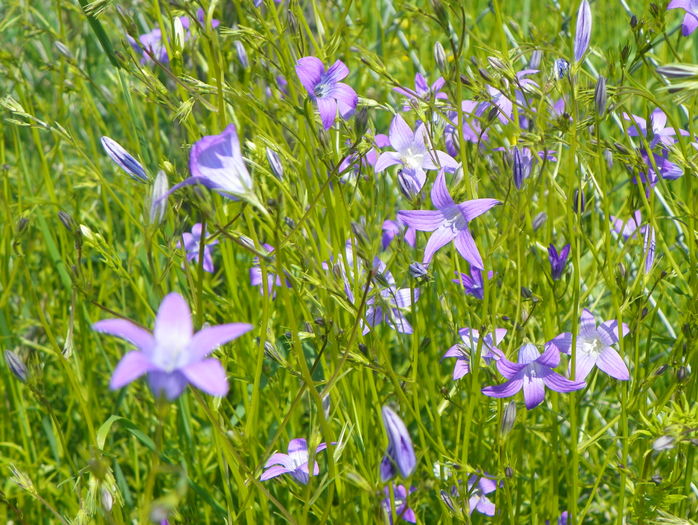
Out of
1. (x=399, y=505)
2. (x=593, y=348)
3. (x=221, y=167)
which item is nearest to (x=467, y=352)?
(x=593, y=348)

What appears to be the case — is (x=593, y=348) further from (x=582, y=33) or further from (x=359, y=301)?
(x=582, y=33)

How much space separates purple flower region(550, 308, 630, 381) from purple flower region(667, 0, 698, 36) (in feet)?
1.67

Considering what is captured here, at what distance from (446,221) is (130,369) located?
667mm

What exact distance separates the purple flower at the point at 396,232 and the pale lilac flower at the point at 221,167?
0.51 metres

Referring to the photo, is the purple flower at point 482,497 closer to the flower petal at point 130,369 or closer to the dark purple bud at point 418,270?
the dark purple bud at point 418,270

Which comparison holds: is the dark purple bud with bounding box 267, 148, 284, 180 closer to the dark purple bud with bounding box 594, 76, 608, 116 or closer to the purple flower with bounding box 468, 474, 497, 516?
the dark purple bud with bounding box 594, 76, 608, 116

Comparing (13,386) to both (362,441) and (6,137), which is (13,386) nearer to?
(362,441)

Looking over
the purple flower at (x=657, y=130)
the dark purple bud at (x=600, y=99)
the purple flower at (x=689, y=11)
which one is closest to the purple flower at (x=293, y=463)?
the dark purple bud at (x=600, y=99)

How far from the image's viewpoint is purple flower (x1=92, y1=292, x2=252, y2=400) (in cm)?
68

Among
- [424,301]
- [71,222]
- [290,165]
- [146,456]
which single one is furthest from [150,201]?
[146,456]

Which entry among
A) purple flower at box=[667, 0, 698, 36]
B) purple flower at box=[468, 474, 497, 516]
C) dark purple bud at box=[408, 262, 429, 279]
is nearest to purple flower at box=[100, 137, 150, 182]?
dark purple bud at box=[408, 262, 429, 279]

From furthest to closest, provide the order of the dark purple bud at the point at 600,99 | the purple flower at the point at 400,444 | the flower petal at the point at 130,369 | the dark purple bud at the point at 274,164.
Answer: the dark purple bud at the point at 274,164 < the dark purple bud at the point at 600,99 < the purple flower at the point at 400,444 < the flower petal at the point at 130,369

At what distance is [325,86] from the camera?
1.25 m

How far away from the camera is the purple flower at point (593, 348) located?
1.22 meters
